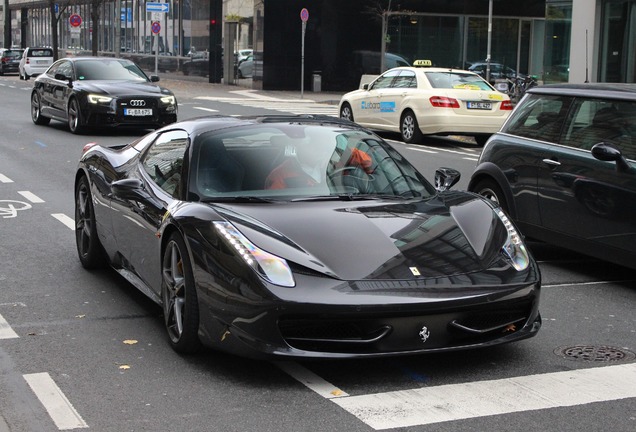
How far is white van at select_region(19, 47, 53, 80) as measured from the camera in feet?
182

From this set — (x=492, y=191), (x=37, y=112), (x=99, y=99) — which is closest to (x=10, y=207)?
(x=492, y=191)

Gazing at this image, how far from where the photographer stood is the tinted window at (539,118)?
29.7 ft

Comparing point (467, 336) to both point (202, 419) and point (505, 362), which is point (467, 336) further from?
point (202, 419)

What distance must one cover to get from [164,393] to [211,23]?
47.7 meters

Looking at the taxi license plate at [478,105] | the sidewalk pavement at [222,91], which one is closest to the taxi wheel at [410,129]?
the taxi license plate at [478,105]

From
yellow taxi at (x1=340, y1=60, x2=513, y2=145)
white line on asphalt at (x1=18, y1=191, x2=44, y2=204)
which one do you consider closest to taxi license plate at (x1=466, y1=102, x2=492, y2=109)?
yellow taxi at (x1=340, y1=60, x2=513, y2=145)

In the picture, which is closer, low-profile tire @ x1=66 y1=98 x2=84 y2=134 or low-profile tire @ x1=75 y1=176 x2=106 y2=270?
low-profile tire @ x1=75 y1=176 x2=106 y2=270

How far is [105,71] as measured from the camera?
2281 cm

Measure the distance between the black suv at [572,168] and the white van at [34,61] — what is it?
48.8 m

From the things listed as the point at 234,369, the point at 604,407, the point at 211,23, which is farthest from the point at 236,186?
the point at 211,23

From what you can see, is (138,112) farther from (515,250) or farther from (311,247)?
(311,247)

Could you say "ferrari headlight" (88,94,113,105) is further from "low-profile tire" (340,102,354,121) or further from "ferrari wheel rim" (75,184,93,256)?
"ferrari wheel rim" (75,184,93,256)

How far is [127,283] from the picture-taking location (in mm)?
8078

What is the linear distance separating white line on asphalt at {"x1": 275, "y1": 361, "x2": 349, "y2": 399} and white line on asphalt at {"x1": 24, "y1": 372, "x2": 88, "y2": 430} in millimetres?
1167
